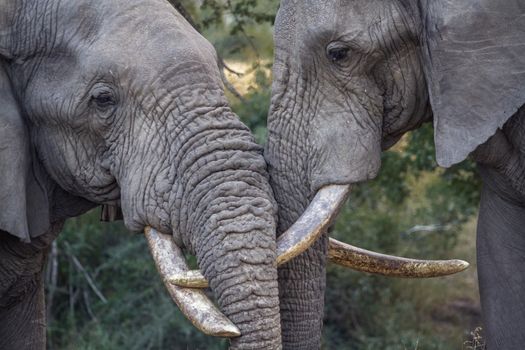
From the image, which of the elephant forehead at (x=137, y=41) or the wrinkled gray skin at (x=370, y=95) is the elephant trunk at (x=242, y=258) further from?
the elephant forehead at (x=137, y=41)

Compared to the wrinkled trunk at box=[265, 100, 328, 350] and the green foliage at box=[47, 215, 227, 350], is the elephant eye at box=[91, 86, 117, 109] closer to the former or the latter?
the wrinkled trunk at box=[265, 100, 328, 350]

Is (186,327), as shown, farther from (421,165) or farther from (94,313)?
(421,165)

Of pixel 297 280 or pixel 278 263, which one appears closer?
pixel 278 263

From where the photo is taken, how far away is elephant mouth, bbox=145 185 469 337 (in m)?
4.36

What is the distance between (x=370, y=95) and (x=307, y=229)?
1.79ft

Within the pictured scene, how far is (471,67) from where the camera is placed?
4551 mm

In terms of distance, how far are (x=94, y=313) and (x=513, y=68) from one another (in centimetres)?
380

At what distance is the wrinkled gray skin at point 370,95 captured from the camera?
4.53 meters

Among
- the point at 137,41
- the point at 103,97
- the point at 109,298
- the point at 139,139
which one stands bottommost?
the point at 109,298

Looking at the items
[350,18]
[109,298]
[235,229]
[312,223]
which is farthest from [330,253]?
[109,298]

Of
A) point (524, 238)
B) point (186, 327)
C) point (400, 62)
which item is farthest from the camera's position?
point (186, 327)

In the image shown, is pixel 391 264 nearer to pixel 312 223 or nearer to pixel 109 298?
pixel 312 223

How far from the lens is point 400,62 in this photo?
4719 millimetres

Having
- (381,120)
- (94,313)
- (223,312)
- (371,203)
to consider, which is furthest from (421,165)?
(223,312)
